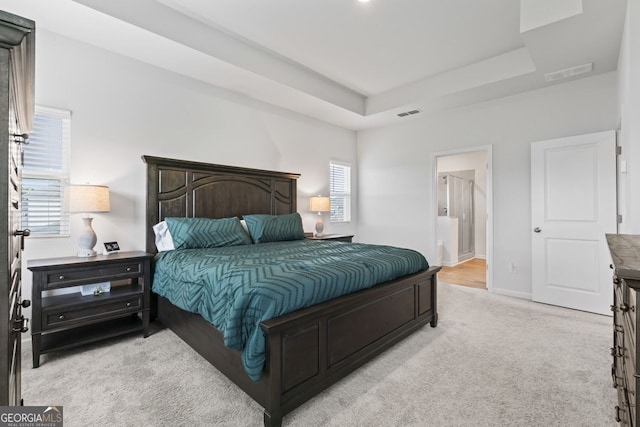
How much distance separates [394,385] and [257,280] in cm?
118

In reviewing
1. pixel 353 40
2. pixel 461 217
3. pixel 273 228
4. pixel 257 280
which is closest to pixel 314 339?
pixel 257 280

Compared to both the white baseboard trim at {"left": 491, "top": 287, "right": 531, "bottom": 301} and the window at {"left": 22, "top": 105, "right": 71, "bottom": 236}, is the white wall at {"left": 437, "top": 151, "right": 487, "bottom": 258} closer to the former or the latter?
the white baseboard trim at {"left": 491, "top": 287, "right": 531, "bottom": 301}

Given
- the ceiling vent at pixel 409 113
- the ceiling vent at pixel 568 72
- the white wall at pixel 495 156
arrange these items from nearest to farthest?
the ceiling vent at pixel 568 72, the white wall at pixel 495 156, the ceiling vent at pixel 409 113

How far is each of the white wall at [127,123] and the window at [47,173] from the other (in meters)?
0.07

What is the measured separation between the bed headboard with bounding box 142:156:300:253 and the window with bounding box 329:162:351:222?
1.19 meters

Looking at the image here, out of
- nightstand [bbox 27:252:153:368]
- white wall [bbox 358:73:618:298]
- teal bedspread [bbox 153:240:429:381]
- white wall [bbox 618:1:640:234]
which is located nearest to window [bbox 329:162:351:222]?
white wall [bbox 358:73:618:298]

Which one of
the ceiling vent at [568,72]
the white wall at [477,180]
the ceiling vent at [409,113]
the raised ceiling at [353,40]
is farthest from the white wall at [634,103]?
the white wall at [477,180]

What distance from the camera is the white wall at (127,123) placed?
2.79m

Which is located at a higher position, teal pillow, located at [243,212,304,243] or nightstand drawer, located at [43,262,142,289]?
teal pillow, located at [243,212,304,243]

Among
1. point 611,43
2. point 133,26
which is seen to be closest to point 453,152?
point 611,43

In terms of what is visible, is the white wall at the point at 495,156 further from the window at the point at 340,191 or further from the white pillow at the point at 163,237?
the white pillow at the point at 163,237

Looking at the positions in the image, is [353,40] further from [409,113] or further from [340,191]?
[340,191]

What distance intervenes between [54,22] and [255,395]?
11.3 ft

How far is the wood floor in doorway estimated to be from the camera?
4766mm
